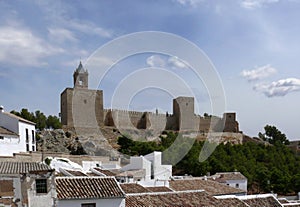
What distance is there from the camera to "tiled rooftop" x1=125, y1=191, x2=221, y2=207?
552 inches

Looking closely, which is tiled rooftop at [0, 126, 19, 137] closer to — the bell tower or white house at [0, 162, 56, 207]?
white house at [0, 162, 56, 207]

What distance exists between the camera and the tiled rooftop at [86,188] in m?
11.9

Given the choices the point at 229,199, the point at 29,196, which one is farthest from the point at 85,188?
the point at 229,199

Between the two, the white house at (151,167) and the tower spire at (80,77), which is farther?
the tower spire at (80,77)

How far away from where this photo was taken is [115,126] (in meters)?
61.1

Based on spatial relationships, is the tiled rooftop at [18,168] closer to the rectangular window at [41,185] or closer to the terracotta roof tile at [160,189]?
the rectangular window at [41,185]

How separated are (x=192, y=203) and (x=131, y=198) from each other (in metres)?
2.43

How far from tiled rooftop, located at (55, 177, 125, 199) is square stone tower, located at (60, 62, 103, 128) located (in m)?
43.5

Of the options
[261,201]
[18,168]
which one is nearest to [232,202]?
[261,201]

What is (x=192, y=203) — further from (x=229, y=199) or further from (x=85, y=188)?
(x=85, y=188)

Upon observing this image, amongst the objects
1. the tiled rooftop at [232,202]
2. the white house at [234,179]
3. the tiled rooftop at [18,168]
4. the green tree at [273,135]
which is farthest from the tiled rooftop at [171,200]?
the green tree at [273,135]

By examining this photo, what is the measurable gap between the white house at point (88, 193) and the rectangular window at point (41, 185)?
488 millimetres

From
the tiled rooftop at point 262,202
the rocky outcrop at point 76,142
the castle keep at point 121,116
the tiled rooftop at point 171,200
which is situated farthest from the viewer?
the castle keep at point 121,116

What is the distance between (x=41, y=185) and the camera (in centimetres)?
1141
